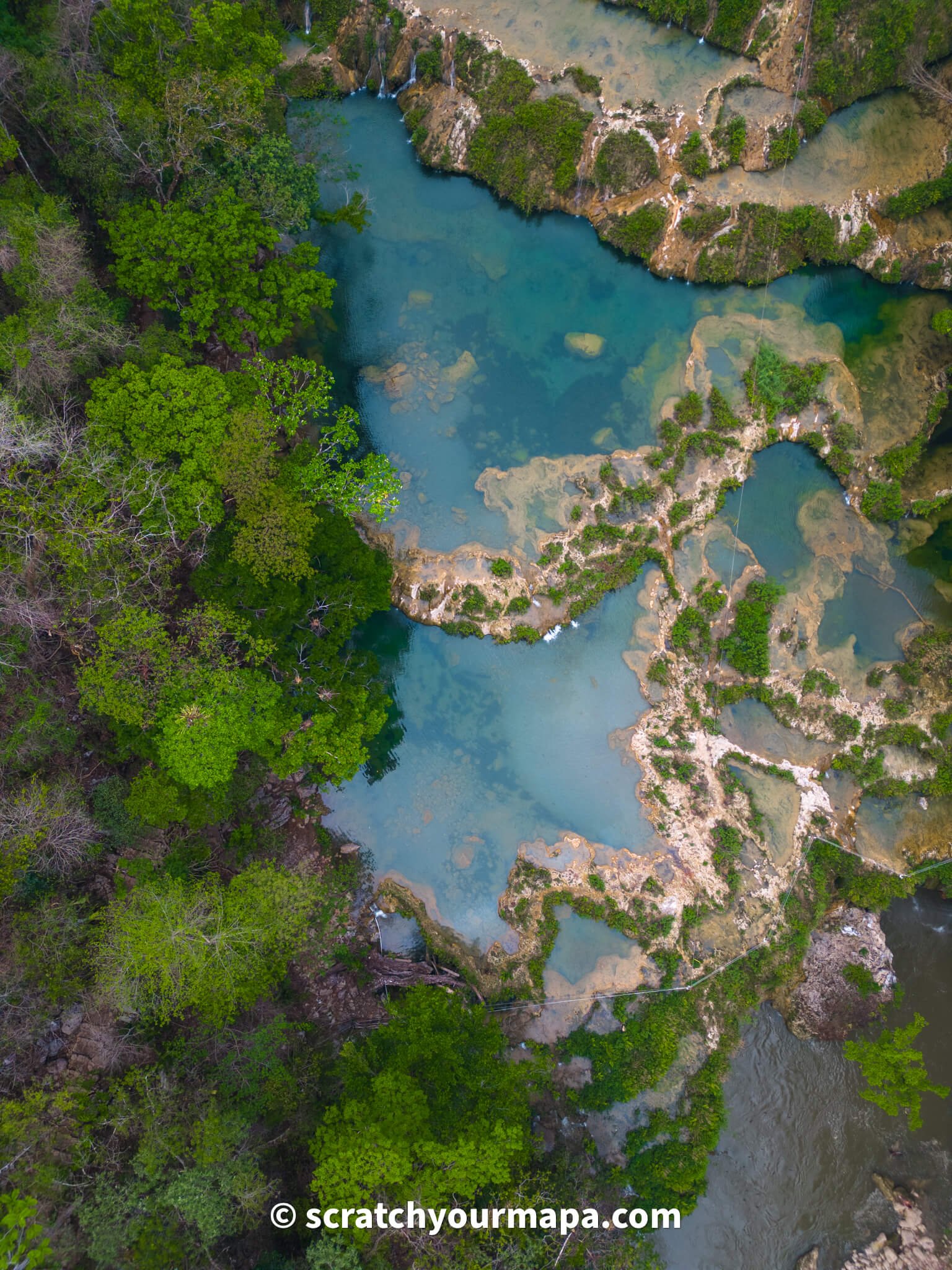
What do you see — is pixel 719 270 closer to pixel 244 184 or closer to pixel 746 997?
pixel 244 184

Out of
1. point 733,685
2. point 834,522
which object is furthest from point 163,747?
point 834,522

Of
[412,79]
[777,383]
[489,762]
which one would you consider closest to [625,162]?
[412,79]

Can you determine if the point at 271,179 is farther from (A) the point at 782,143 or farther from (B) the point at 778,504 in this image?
(B) the point at 778,504

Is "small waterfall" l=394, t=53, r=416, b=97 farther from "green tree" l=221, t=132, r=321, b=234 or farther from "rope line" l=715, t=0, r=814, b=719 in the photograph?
"rope line" l=715, t=0, r=814, b=719

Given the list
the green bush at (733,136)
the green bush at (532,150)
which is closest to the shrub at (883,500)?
the green bush at (733,136)

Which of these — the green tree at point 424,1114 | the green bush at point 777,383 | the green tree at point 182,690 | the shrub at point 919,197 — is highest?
the shrub at point 919,197

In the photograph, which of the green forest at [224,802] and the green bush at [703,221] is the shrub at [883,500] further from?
the green bush at [703,221]
